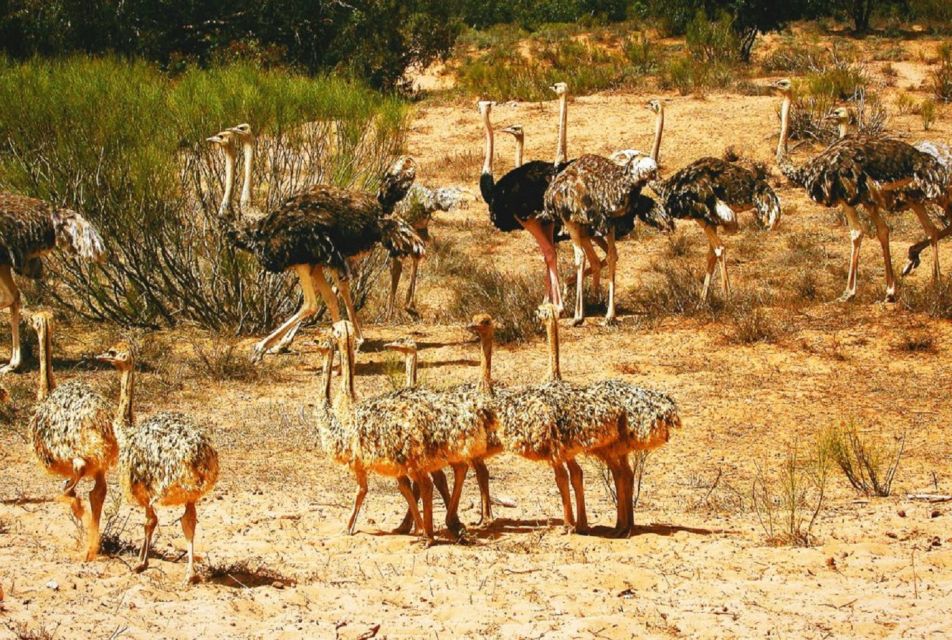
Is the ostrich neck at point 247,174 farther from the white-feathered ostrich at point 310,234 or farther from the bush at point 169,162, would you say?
the bush at point 169,162

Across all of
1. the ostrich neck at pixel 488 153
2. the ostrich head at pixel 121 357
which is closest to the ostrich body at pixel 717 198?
the ostrich neck at pixel 488 153

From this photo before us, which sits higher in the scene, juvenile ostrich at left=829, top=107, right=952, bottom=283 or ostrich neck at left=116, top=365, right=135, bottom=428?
ostrich neck at left=116, top=365, right=135, bottom=428

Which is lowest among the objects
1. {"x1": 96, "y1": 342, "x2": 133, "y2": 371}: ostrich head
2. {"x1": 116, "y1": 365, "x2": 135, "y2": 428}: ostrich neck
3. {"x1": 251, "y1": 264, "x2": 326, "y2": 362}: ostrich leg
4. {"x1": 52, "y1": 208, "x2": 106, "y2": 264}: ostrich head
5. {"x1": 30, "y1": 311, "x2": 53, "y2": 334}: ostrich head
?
{"x1": 251, "y1": 264, "x2": 326, "y2": 362}: ostrich leg

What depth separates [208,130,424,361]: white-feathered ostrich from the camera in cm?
1309

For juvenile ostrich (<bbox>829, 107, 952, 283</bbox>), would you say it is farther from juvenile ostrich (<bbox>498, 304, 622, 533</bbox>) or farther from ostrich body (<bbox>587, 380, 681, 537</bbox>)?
juvenile ostrich (<bbox>498, 304, 622, 533</bbox>)

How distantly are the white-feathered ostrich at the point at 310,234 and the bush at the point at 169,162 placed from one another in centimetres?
81

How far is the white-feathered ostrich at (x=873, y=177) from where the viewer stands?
1472 centimetres

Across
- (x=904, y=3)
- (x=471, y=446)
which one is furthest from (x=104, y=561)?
(x=904, y=3)

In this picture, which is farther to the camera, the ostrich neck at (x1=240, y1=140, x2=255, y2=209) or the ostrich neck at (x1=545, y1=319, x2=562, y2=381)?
the ostrich neck at (x1=240, y1=140, x2=255, y2=209)

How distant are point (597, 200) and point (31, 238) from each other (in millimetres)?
5433

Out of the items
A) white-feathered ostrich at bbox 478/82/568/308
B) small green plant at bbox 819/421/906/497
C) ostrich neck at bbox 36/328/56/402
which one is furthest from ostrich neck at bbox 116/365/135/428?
white-feathered ostrich at bbox 478/82/568/308

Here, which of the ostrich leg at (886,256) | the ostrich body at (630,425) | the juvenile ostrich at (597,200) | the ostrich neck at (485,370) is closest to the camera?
the ostrich body at (630,425)

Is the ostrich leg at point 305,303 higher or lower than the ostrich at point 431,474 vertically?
lower

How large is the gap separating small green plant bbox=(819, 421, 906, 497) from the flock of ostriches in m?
1.70
